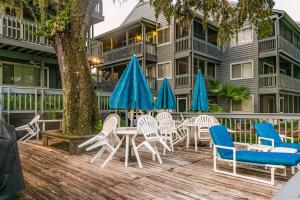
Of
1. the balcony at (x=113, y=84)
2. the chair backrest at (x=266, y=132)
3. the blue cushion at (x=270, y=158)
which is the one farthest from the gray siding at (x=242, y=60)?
the blue cushion at (x=270, y=158)

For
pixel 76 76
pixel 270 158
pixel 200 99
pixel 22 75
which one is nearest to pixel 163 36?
pixel 22 75

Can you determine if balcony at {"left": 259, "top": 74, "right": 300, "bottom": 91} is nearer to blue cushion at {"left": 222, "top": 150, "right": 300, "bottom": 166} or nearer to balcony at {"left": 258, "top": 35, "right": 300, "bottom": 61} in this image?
balcony at {"left": 258, "top": 35, "right": 300, "bottom": 61}

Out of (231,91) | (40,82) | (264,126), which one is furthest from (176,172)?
(231,91)

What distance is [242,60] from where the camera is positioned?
685 inches

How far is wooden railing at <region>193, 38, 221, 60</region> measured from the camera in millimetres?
16375

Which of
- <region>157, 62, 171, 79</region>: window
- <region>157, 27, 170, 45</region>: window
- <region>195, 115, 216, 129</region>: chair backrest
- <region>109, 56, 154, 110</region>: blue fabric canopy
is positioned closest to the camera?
<region>109, 56, 154, 110</region>: blue fabric canopy

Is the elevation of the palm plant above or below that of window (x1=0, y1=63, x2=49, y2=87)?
below

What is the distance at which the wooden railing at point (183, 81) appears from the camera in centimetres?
1614

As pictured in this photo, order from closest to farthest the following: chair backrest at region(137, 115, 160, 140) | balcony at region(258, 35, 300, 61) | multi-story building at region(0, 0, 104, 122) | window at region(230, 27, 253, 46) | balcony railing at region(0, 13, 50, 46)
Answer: chair backrest at region(137, 115, 160, 140) < multi-story building at region(0, 0, 104, 122) < balcony railing at region(0, 13, 50, 46) < balcony at region(258, 35, 300, 61) < window at region(230, 27, 253, 46)

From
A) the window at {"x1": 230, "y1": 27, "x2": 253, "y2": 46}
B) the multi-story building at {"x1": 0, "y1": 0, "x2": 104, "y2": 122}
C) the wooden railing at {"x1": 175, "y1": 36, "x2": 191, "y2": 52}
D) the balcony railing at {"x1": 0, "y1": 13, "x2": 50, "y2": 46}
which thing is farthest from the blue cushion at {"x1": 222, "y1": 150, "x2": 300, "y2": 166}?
the window at {"x1": 230, "y1": 27, "x2": 253, "y2": 46}

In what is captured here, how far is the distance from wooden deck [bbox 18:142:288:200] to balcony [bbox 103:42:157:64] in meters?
12.8

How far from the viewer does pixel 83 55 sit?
22.7 feet

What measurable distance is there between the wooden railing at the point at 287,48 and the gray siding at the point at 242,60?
5.09 ft

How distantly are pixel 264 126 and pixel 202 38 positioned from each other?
46.5 feet
